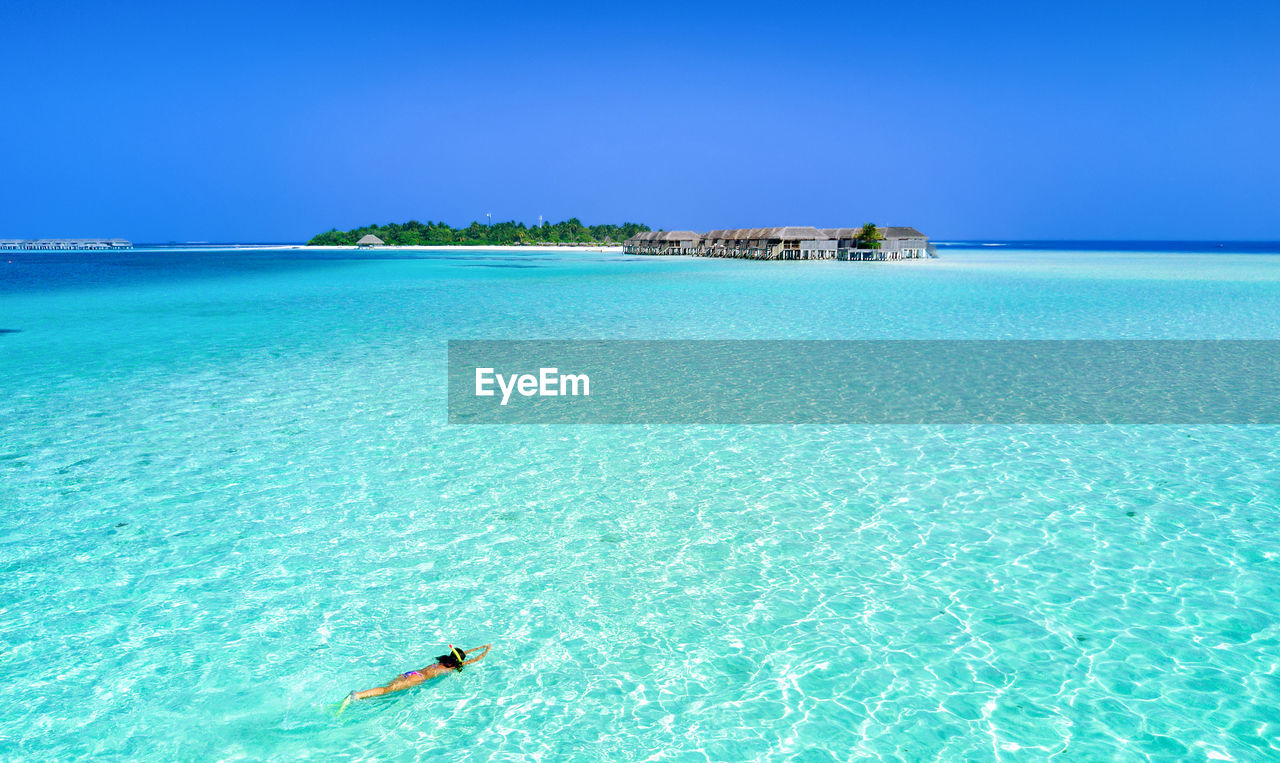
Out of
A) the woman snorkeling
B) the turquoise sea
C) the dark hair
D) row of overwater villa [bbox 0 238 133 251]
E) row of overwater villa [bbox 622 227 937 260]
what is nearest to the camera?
the turquoise sea

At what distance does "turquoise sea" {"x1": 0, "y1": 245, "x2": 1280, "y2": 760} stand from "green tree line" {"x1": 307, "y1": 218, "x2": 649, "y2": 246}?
13091 cm

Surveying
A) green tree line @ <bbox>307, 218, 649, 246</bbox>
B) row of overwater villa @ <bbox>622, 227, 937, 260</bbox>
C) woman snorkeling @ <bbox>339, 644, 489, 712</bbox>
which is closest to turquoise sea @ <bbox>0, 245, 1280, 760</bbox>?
woman snorkeling @ <bbox>339, 644, 489, 712</bbox>

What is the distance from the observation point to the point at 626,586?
16.2ft

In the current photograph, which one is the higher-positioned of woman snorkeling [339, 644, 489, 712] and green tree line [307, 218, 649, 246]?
green tree line [307, 218, 649, 246]

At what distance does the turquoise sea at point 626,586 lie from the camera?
364 cm

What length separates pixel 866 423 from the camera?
8.76 metres

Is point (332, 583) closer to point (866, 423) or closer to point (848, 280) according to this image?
point (866, 423)

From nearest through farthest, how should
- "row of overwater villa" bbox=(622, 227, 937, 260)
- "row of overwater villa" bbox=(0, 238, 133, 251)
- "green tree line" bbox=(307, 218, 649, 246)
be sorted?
"row of overwater villa" bbox=(622, 227, 937, 260) < "row of overwater villa" bbox=(0, 238, 133, 251) < "green tree line" bbox=(307, 218, 649, 246)

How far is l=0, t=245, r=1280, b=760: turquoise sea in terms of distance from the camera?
3643 mm

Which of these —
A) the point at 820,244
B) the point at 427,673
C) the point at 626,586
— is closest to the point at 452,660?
the point at 427,673

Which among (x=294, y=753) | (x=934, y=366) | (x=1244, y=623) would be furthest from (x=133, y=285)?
(x=1244, y=623)

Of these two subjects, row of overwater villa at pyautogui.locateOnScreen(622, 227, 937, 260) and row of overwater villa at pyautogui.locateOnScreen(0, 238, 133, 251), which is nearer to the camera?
row of overwater villa at pyautogui.locateOnScreen(622, 227, 937, 260)

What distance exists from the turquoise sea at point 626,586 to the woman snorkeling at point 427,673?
2.6 inches

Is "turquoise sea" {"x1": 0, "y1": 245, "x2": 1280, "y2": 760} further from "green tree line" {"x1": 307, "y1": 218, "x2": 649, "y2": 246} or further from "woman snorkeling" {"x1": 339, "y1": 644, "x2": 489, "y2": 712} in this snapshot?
"green tree line" {"x1": 307, "y1": 218, "x2": 649, "y2": 246}
